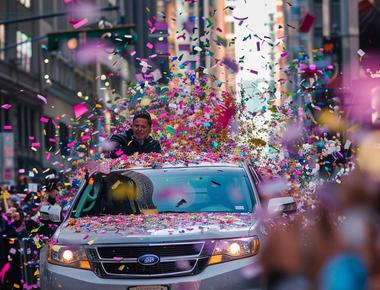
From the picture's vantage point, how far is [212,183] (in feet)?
28.9

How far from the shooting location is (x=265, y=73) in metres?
13.4

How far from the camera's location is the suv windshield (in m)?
8.55

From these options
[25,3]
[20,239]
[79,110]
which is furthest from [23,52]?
[79,110]

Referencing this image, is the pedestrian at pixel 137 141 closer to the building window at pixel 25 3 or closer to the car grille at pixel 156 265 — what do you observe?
the car grille at pixel 156 265

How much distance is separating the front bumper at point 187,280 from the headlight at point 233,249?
0.14 feet

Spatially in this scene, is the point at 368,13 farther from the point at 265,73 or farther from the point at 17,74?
the point at 265,73

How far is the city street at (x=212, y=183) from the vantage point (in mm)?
2555

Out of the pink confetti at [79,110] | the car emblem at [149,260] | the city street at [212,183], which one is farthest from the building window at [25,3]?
the car emblem at [149,260]

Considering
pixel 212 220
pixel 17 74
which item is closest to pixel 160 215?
pixel 212 220

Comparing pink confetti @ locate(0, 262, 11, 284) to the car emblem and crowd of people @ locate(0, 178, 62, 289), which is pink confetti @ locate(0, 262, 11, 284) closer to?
crowd of people @ locate(0, 178, 62, 289)

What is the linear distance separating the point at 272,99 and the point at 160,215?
549 centimetres

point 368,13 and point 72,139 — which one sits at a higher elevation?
point 368,13

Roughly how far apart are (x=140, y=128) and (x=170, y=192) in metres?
2.33

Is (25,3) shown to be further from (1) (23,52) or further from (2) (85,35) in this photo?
(2) (85,35)
